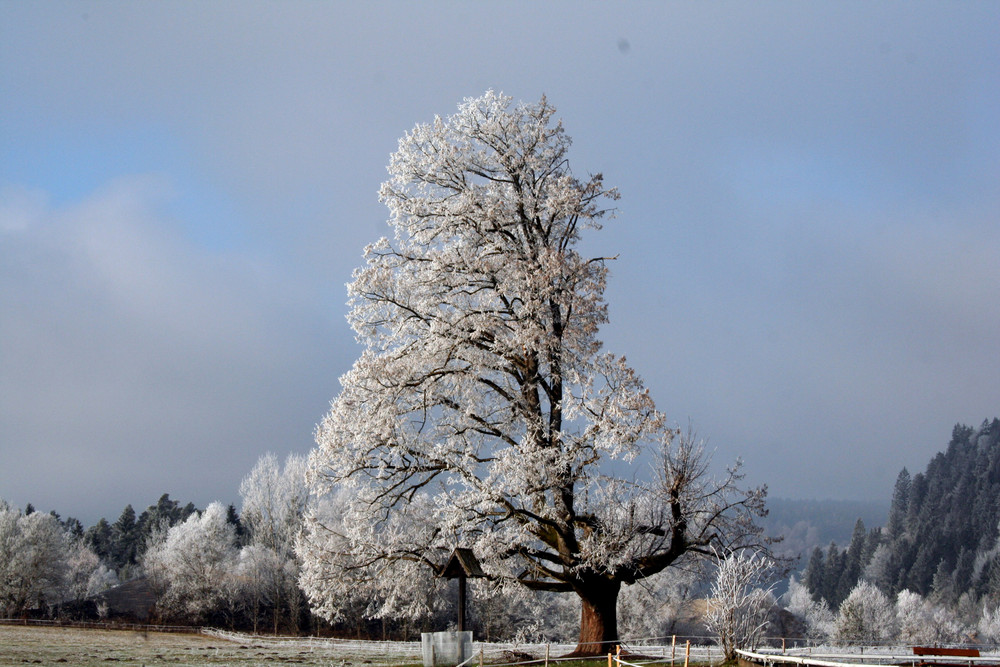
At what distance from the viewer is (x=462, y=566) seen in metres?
18.9

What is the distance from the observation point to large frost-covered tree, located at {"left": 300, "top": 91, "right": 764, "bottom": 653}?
Answer: 62.5ft

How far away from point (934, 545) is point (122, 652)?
142 m

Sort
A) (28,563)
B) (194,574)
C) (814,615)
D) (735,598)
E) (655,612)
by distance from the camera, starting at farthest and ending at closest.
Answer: (814,615) < (28,563) < (194,574) < (655,612) < (735,598)

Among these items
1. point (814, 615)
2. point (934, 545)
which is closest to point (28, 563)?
point (814, 615)

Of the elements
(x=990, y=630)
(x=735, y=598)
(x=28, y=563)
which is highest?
(x=735, y=598)

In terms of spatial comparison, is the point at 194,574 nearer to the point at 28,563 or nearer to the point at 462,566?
the point at 28,563

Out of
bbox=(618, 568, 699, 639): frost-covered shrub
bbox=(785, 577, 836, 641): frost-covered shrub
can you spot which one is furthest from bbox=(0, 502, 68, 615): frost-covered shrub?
bbox=(785, 577, 836, 641): frost-covered shrub

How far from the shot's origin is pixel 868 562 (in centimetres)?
14262

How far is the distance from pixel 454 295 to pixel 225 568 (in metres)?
53.1

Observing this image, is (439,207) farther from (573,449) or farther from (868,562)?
(868,562)

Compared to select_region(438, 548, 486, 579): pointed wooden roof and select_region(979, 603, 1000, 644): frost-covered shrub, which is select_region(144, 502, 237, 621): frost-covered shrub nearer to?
select_region(438, 548, 486, 579): pointed wooden roof

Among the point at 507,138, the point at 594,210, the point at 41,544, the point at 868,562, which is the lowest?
the point at 868,562

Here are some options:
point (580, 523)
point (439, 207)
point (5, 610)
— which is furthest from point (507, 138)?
point (5, 610)

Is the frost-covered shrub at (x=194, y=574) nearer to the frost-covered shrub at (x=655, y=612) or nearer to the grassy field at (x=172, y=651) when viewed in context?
the grassy field at (x=172, y=651)
